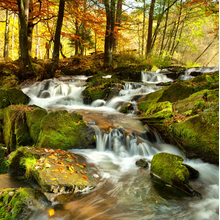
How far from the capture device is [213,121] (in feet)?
11.8

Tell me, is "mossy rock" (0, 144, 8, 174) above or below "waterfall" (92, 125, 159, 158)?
below

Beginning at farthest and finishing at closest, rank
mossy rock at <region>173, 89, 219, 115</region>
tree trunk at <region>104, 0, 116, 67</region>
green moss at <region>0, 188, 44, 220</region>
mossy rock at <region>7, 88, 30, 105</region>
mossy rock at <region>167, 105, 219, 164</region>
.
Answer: tree trunk at <region>104, 0, 116, 67</region>, mossy rock at <region>7, 88, 30, 105</region>, mossy rock at <region>173, 89, 219, 115</region>, mossy rock at <region>167, 105, 219, 164</region>, green moss at <region>0, 188, 44, 220</region>

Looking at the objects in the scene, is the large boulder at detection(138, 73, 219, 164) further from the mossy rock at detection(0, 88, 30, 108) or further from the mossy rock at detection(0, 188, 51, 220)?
the mossy rock at detection(0, 88, 30, 108)

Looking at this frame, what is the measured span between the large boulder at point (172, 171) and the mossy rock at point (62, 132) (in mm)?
2101

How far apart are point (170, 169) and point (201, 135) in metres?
1.03

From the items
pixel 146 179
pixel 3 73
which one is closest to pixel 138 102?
pixel 146 179

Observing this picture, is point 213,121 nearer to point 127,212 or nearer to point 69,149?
point 127,212

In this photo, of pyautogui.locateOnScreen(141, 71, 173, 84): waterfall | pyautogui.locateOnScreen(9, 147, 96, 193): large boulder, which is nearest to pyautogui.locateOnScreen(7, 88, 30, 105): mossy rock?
pyautogui.locateOnScreen(9, 147, 96, 193): large boulder

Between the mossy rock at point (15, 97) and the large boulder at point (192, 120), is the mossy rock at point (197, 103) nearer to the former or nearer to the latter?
the large boulder at point (192, 120)

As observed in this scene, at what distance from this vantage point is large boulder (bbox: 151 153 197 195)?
11.3 feet

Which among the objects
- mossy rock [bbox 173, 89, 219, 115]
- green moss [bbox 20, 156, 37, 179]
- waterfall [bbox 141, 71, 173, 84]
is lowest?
green moss [bbox 20, 156, 37, 179]

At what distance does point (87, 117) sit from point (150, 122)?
97.5 inches

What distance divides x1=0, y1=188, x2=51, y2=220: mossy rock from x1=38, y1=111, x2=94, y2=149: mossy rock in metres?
1.96

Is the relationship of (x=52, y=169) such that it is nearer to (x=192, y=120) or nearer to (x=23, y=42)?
(x=192, y=120)
